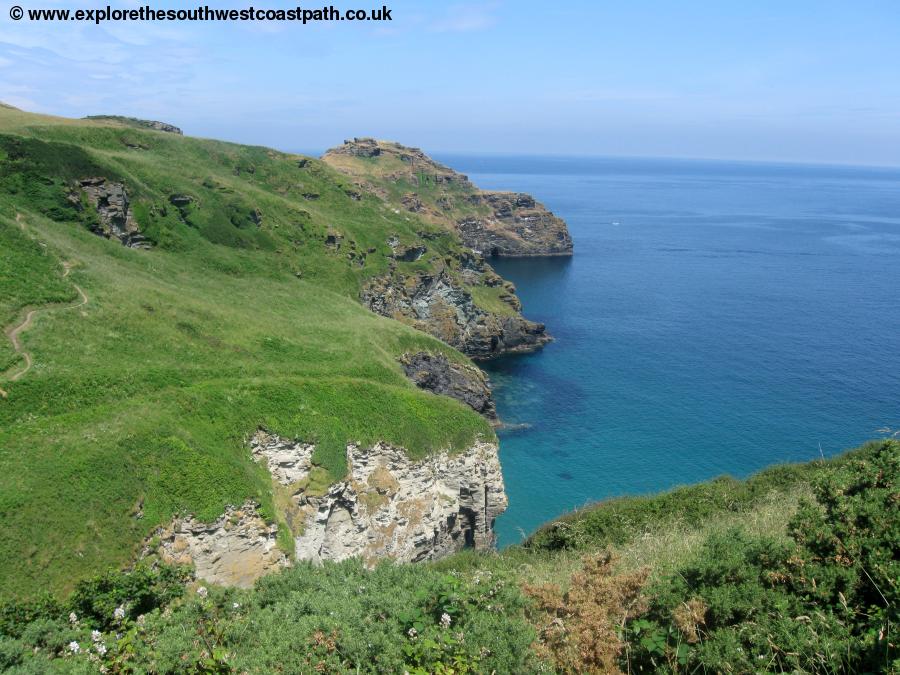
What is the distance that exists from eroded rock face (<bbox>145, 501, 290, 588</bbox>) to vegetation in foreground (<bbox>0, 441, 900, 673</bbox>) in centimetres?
1040

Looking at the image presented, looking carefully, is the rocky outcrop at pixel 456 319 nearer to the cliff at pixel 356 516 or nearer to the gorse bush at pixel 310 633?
the cliff at pixel 356 516

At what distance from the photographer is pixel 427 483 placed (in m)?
39.8

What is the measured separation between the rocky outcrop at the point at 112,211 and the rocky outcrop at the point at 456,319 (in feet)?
112

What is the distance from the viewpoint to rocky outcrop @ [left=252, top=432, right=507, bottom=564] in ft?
113

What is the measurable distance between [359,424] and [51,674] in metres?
26.2

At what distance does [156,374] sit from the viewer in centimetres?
3500

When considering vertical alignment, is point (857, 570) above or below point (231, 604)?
above

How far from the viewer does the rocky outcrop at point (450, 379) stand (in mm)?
59719

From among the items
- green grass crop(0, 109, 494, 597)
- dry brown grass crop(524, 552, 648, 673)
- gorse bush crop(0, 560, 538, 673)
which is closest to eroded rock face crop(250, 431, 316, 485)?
green grass crop(0, 109, 494, 597)

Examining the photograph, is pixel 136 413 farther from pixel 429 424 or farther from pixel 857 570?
pixel 857 570

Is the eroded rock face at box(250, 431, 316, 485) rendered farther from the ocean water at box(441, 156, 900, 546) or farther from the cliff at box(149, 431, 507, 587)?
the ocean water at box(441, 156, 900, 546)

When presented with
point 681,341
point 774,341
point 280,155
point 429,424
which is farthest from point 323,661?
point 280,155

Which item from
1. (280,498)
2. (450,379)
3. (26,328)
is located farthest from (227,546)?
(450,379)

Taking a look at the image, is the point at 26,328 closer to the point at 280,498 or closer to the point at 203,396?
the point at 203,396
